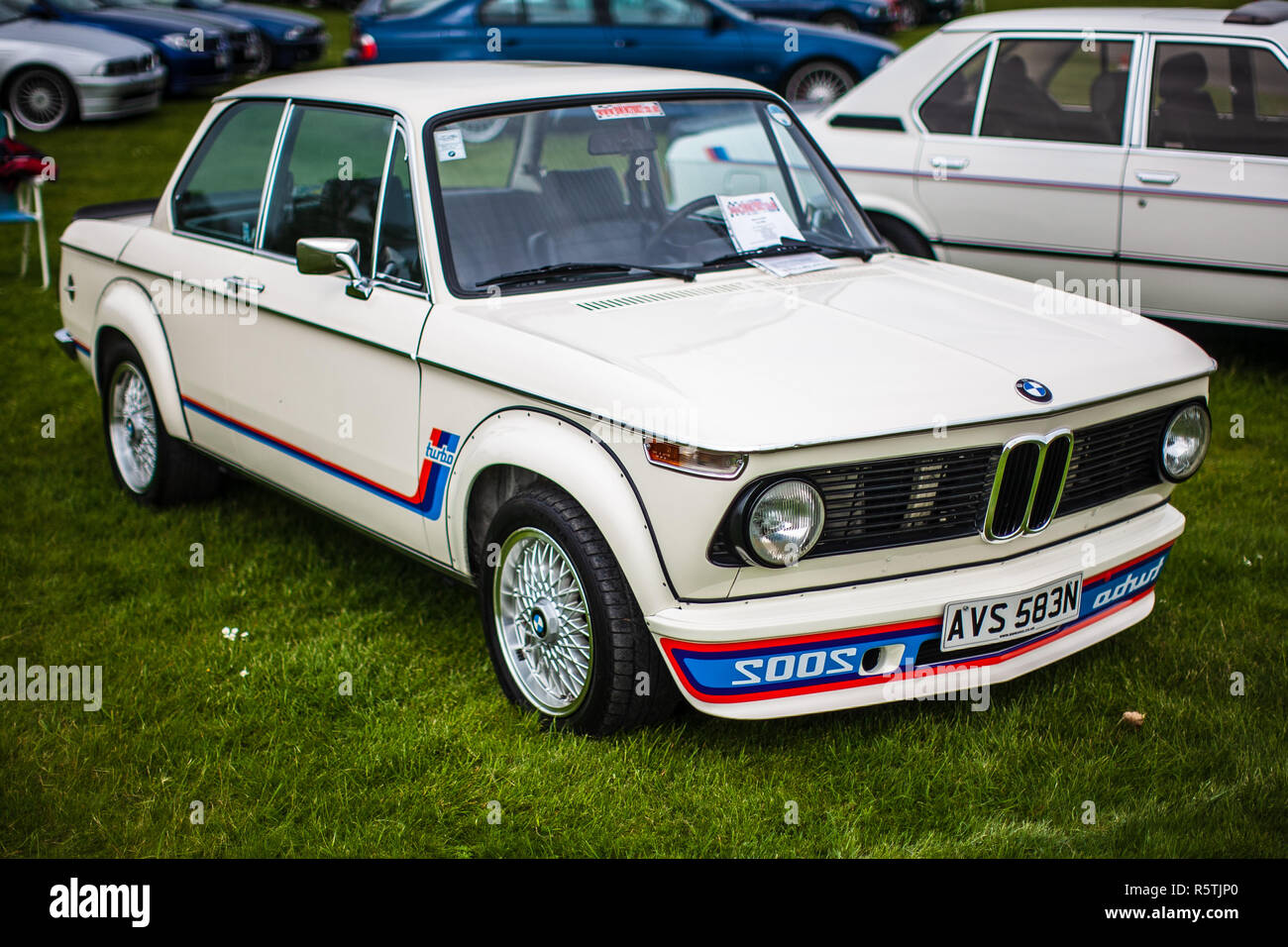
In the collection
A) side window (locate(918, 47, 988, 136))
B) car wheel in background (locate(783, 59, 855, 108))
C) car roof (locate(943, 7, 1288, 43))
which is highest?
car roof (locate(943, 7, 1288, 43))

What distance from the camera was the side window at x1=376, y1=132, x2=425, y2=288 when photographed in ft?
13.1

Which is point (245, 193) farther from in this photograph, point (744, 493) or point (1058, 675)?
point (1058, 675)

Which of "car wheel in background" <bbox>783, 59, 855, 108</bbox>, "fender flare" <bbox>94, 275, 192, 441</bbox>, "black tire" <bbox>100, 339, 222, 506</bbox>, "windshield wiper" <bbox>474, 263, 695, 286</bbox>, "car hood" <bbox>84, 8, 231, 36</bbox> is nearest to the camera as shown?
"windshield wiper" <bbox>474, 263, 695, 286</bbox>

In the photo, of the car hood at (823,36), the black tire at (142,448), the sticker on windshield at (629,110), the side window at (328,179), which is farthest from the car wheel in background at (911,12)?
the side window at (328,179)

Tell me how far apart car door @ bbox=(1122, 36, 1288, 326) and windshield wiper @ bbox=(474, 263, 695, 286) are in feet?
11.9

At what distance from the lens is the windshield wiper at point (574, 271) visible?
3900 millimetres

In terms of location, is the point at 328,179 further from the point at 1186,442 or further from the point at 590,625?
the point at 1186,442

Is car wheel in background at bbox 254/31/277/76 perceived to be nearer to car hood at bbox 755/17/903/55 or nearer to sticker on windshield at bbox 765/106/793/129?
car hood at bbox 755/17/903/55

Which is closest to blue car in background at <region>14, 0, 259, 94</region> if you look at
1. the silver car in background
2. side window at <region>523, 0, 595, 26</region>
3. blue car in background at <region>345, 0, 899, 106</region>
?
the silver car in background

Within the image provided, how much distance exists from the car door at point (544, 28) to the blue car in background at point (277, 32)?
6320 mm

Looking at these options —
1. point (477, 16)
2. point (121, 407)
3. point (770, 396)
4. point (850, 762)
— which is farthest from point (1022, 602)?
point (477, 16)

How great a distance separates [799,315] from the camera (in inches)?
146

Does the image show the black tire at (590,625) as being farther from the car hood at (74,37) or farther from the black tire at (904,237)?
the car hood at (74,37)
